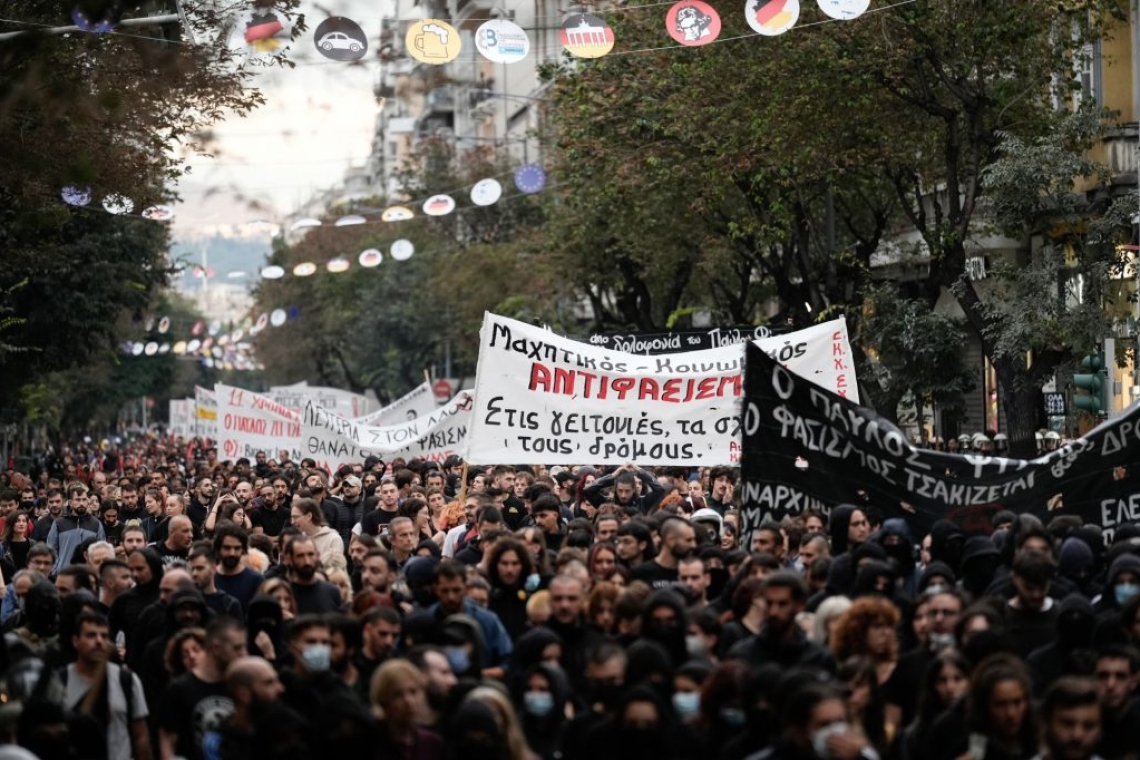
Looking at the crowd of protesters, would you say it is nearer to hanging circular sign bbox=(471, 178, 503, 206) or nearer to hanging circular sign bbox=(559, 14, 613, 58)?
hanging circular sign bbox=(559, 14, 613, 58)

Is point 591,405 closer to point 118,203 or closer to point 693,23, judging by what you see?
point 693,23

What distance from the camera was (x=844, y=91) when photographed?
27.3 m

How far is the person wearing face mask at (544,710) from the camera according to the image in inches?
319

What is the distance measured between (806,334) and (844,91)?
9.96m

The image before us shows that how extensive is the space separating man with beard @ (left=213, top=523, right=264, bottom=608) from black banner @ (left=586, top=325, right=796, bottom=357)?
31.3ft

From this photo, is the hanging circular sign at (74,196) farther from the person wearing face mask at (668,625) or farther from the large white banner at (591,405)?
the person wearing face mask at (668,625)

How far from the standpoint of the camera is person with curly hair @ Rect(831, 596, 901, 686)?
8594 millimetres

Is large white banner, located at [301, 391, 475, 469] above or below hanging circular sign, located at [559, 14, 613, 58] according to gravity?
below

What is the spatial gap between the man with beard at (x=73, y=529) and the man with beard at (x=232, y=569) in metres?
5.38

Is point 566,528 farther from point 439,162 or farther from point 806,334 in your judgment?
point 439,162

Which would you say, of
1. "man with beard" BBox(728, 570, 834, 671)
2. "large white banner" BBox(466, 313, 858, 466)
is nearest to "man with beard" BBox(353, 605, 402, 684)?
"man with beard" BBox(728, 570, 834, 671)

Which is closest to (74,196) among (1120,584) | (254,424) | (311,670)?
(254,424)

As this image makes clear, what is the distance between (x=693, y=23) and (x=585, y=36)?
1.16 meters

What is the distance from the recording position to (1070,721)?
22.6ft
